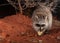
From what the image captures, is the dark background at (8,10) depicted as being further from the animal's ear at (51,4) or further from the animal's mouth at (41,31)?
the animal's mouth at (41,31)

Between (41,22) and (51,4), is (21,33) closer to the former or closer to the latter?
(41,22)

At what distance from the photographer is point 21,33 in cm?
769

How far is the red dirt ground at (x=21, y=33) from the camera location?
701cm

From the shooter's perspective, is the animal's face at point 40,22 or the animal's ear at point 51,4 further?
the animal's ear at point 51,4

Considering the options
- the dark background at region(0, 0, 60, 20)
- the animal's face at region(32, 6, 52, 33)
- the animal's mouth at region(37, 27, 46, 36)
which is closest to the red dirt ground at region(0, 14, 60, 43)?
the animal's mouth at region(37, 27, 46, 36)

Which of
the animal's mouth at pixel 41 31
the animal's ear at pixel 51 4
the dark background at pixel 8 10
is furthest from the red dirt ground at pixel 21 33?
the dark background at pixel 8 10

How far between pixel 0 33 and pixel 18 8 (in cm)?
272

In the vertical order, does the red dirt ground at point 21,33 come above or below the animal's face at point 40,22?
below

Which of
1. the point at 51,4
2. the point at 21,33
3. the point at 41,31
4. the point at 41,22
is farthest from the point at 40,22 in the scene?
the point at 51,4

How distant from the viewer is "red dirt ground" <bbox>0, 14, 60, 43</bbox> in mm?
7008

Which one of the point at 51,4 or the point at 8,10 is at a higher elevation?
the point at 51,4

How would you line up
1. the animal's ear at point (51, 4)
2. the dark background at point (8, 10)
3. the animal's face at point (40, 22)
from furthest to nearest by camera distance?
the dark background at point (8, 10), the animal's ear at point (51, 4), the animal's face at point (40, 22)

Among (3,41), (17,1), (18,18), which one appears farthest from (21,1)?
(3,41)

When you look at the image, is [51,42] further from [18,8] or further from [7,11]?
[7,11]
